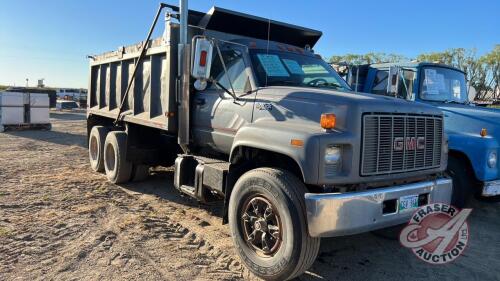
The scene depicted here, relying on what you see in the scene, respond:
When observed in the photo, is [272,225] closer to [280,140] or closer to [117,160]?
[280,140]

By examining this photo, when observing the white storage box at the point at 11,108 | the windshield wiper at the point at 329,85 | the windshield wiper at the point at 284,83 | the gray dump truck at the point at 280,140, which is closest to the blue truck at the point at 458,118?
the windshield wiper at the point at 329,85

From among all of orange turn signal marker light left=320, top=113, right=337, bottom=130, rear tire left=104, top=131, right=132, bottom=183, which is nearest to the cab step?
orange turn signal marker light left=320, top=113, right=337, bottom=130

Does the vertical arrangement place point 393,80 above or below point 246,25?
below

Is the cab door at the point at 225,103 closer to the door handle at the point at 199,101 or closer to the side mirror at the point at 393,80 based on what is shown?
the door handle at the point at 199,101

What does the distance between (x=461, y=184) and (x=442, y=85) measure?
2.14m

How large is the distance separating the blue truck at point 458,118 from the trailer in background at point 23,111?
16.3 meters

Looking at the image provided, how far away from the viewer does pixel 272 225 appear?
4.07 meters

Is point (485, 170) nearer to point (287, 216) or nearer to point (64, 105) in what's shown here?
point (287, 216)

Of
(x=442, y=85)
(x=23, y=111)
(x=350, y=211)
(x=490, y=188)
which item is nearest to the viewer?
(x=350, y=211)

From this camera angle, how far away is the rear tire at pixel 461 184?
624 cm

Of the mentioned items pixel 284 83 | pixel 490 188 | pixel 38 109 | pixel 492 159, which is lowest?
pixel 490 188

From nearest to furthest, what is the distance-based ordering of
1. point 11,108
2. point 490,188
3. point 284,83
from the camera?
point 284,83
point 490,188
point 11,108

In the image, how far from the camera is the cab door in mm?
5070

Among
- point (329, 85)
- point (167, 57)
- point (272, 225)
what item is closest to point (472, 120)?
point (329, 85)
